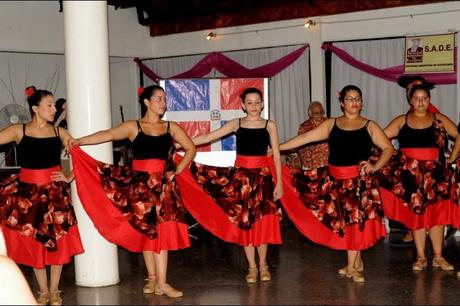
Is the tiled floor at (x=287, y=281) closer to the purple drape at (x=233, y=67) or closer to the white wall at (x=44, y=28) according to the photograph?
the purple drape at (x=233, y=67)

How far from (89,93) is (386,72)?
5.30 metres

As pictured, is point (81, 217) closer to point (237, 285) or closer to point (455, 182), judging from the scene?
point (237, 285)

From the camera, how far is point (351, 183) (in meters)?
5.64

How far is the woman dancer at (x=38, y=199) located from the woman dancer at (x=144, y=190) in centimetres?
20

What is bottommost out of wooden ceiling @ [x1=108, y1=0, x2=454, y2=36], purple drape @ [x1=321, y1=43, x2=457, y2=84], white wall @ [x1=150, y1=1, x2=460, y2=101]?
purple drape @ [x1=321, y1=43, x2=457, y2=84]

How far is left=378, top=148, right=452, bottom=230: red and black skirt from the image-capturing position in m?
6.04

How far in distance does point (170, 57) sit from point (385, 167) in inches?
269

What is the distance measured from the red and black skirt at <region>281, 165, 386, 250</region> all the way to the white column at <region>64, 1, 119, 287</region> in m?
1.50

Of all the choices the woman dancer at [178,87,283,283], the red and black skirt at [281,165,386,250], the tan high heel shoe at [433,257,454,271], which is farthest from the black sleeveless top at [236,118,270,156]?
the tan high heel shoe at [433,257,454,271]

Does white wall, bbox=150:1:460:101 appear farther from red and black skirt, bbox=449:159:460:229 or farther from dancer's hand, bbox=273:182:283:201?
dancer's hand, bbox=273:182:283:201

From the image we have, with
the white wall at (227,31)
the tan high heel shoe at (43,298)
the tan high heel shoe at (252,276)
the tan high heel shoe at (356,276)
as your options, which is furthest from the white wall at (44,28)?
the tan high heel shoe at (356,276)

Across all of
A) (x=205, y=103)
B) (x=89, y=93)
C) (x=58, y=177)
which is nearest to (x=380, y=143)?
(x=89, y=93)

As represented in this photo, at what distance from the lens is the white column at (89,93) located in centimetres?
558

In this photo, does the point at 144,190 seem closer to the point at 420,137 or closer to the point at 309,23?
the point at 420,137
